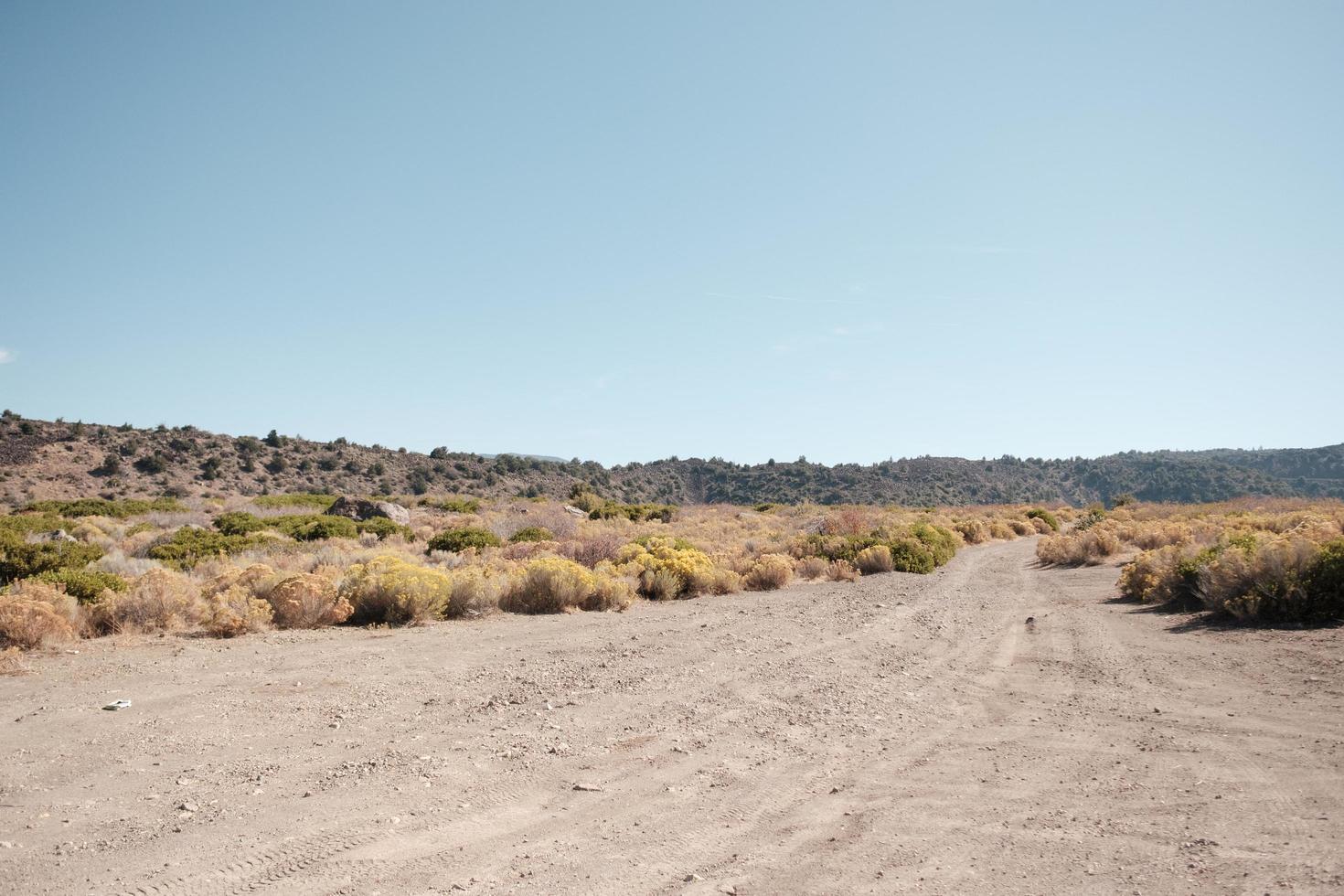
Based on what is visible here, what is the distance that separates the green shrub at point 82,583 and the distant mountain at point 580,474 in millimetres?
39060

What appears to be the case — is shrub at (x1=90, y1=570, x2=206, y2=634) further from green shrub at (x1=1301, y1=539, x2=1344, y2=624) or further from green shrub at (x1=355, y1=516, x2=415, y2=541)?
green shrub at (x1=1301, y1=539, x2=1344, y2=624)

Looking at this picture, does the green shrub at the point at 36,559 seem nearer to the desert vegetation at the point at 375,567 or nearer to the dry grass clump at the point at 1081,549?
the desert vegetation at the point at 375,567

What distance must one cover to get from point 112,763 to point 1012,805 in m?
6.39

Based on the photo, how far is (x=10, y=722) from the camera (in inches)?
254

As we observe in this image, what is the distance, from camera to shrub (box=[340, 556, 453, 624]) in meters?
11.7

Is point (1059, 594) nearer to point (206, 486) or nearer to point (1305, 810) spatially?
point (1305, 810)

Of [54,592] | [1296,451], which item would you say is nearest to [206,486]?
[54,592]

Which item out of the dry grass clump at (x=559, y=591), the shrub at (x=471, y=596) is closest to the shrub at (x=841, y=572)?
the dry grass clump at (x=559, y=591)

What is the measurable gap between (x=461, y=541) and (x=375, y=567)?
253 inches

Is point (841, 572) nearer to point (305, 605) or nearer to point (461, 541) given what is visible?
point (461, 541)

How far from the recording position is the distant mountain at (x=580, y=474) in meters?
47.9

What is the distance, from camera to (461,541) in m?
19.2

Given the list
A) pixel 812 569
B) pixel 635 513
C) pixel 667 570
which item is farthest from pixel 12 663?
pixel 635 513

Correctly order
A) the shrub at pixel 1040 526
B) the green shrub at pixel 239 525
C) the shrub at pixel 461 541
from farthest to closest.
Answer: the shrub at pixel 1040 526
the green shrub at pixel 239 525
the shrub at pixel 461 541
